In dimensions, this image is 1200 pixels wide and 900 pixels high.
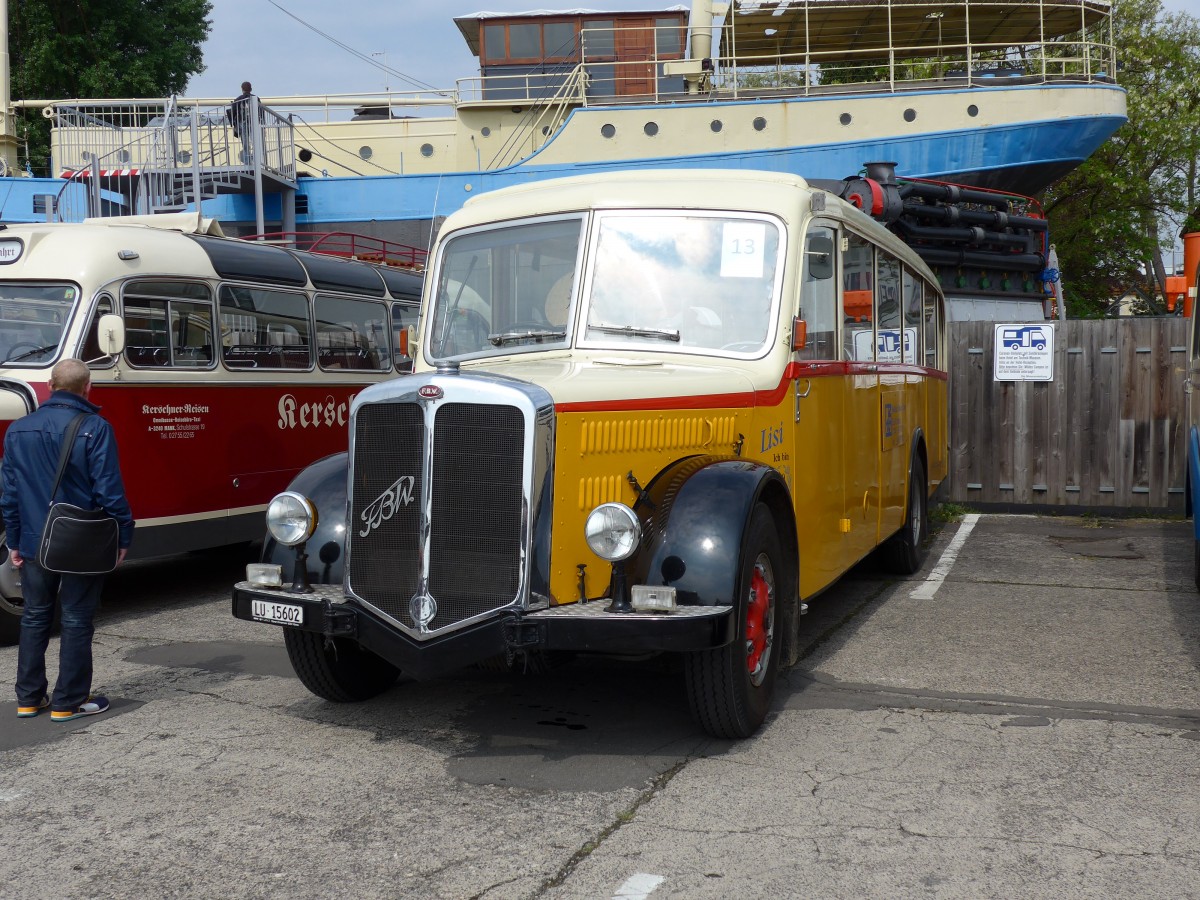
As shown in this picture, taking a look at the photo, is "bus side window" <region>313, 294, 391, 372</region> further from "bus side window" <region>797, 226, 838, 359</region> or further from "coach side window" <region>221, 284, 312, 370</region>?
"bus side window" <region>797, 226, 838, 359</region>

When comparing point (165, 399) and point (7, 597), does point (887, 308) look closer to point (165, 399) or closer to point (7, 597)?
point (165, 399)

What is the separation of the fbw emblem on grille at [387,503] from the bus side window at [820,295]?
2118mm

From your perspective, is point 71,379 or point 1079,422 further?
point 1079,422

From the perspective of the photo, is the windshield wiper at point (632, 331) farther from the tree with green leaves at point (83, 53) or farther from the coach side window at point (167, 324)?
the tree with green leaves at point (83, 53)

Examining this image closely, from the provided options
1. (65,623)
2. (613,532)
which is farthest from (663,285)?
(65,623)

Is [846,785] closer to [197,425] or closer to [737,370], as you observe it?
[737,370]

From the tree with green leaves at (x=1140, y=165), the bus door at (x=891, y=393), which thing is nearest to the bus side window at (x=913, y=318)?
the bus door at (x=891, y=393)

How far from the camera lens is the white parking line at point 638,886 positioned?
3508 mm

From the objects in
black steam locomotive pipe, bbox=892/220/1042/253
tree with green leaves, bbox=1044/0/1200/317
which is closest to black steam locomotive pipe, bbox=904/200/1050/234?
black steam locomotive pipe, bbox=892/220/1042/253

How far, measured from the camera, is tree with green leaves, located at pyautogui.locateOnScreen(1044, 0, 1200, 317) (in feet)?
104

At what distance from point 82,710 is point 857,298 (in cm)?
461

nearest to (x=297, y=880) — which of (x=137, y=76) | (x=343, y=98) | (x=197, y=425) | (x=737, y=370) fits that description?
(x=737, y=370)

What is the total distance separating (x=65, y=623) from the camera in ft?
18.3

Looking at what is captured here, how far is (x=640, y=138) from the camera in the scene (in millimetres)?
20469
